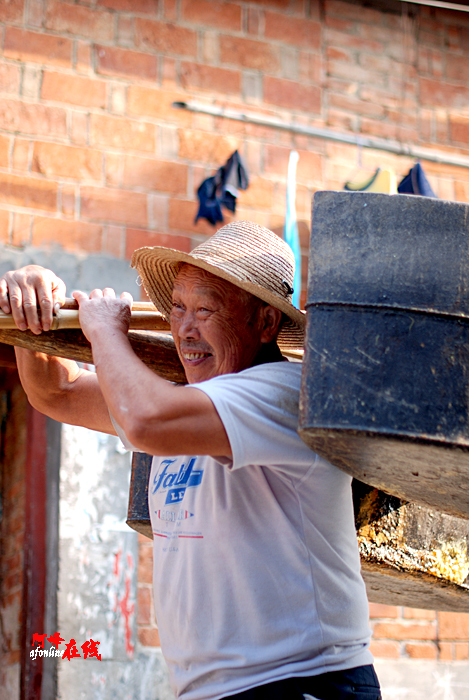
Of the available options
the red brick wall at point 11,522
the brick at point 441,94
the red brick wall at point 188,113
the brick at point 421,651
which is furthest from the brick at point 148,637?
the brick at point 441,94

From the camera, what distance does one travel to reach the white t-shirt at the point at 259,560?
1.57 metres

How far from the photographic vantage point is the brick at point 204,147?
13.9ft

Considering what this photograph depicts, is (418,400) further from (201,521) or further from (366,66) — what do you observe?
(366,66)

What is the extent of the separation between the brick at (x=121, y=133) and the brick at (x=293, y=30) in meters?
0.99

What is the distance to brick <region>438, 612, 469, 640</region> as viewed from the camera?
4031 mm

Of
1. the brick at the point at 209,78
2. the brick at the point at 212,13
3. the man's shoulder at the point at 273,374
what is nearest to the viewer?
the man's shoulder at the point at 273,374

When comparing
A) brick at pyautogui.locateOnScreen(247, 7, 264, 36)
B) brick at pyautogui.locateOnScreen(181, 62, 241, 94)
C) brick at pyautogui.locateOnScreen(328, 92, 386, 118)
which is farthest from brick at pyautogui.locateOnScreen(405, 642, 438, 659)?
brick at pyautogui.locateOnScreen(247, 7, 264, 36)

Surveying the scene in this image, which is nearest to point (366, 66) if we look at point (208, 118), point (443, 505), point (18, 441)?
point (208, 118)

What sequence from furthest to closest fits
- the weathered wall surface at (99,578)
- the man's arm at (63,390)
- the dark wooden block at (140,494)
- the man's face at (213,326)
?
the weathered wall surface at (99,578), the man's arm at (63,390), the dark wooden block at (140,494), the man's face at (213,326)

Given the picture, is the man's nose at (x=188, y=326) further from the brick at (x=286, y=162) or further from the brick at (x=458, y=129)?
the brick at (x=458, y=129)

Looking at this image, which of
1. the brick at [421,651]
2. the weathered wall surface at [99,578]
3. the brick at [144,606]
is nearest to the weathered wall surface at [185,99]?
the weathered wall surface at [99,578]

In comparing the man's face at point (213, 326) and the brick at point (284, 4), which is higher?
the brick at point (284, 4)

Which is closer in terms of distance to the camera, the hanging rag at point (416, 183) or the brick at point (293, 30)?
the hanging rag at point (416, 183)

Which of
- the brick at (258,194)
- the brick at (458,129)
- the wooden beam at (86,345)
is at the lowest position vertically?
the wooden beam at (86,345)
